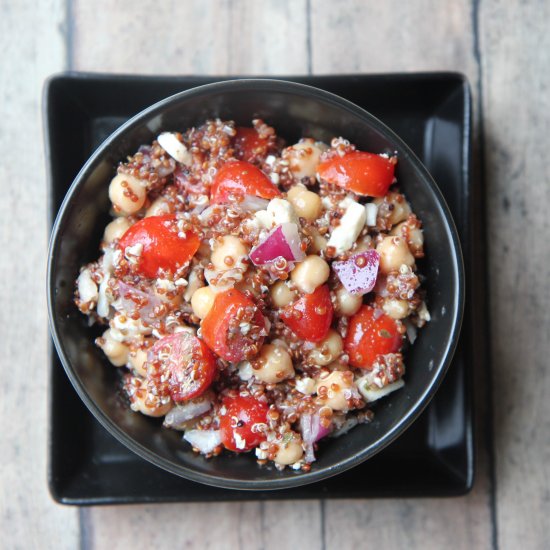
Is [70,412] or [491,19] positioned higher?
[491,19]

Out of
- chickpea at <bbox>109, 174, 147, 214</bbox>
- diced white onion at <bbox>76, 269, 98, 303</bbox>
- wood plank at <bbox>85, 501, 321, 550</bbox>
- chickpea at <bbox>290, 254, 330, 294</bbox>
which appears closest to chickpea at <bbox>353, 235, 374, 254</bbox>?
chickpea at <bbox>290, 254, 330, 294</bbox>

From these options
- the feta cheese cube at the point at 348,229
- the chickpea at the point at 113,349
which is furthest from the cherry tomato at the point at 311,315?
the chickpea at the point at 113,349

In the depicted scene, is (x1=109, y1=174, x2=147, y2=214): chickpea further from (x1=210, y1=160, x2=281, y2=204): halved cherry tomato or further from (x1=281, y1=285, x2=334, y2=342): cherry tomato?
(x1=281, y1=285, x2=334, y2=342): cherry tomato

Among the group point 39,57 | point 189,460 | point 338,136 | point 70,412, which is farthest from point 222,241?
point 39,57

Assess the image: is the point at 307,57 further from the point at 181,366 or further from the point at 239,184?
the point at 181,366

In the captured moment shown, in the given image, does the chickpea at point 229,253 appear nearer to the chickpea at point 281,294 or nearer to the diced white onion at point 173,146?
the chickpea at point 281,294

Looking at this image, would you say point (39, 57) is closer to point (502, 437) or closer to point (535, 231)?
point (535, 231)

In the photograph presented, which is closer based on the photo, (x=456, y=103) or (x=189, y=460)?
(x=189, y=460)
